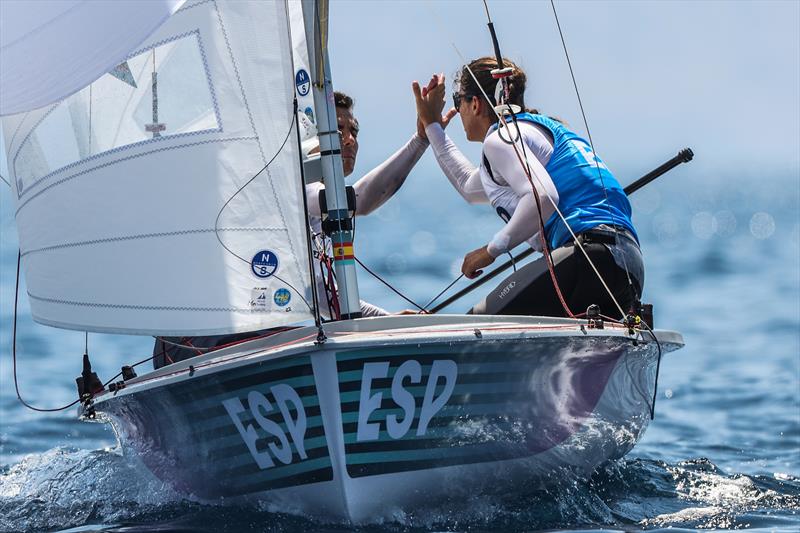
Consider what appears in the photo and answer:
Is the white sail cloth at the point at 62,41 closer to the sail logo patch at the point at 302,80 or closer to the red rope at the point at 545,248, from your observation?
the sail logo patch at the point at 302,80

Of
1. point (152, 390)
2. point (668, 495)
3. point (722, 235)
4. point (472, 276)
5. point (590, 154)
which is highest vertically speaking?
point (722, 235)

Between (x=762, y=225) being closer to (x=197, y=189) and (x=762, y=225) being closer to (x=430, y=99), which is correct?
(x=430, y=99)

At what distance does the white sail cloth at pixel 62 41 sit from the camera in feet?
15.5

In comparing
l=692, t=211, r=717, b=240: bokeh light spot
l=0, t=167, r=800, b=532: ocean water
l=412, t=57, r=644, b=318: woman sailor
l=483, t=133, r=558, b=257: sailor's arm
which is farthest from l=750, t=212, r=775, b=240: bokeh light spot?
l=483, t=133, r=558, b=257: sailor's arm

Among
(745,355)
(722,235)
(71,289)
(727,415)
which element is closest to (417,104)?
(71,289)

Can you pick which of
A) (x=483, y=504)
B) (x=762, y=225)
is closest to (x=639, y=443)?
(x=483, y=504)

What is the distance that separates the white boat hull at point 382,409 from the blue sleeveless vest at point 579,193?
24.3 inches

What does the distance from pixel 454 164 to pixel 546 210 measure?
86 cm

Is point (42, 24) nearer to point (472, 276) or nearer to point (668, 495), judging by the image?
point (472, 276)

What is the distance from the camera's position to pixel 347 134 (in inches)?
244

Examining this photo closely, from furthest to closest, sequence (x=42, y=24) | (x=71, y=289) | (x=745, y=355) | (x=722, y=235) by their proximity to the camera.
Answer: (x=722, y=235), (x=745, y=355), (x=71, y=289), (x=42, y=24)

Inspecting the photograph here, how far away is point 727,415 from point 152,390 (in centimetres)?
525

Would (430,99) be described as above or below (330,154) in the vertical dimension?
above

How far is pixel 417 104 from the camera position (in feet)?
19.8
